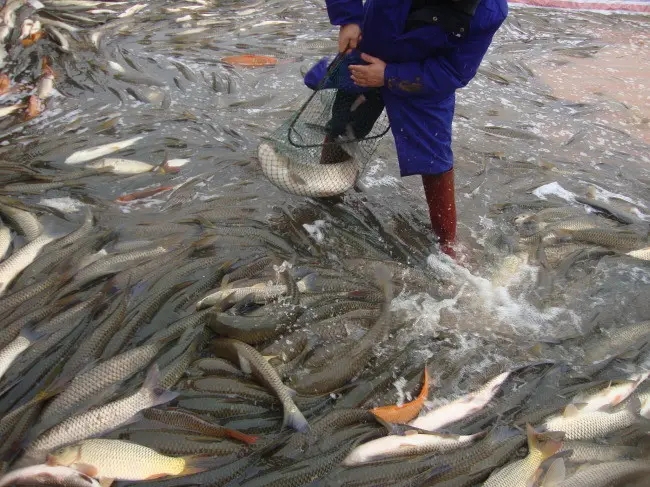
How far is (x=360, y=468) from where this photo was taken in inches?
104

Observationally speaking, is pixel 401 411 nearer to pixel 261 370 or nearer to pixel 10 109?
pixel 261 370

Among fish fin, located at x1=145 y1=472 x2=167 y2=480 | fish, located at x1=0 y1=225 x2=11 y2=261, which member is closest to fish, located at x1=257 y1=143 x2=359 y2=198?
fish, located at x1=0 y1=225 x2=11 y2=261

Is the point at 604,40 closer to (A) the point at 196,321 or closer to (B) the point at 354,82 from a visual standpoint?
(B) the point at 354,82

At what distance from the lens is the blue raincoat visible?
317 cm

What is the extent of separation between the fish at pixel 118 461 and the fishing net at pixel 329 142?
2.03m

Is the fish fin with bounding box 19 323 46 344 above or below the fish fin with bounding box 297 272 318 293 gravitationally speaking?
above

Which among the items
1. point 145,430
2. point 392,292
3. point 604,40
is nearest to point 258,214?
point 392,292

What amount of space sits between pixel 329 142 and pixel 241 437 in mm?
2213

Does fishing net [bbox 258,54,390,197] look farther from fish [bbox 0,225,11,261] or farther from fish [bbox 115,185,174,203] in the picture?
fish [bbox 0,225,11,261]

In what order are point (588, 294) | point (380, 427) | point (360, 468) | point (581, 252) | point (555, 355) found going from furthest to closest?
point (581, 252) → point (588, 294) → point (555, 355) → point (380, 427) → point (360, 468)

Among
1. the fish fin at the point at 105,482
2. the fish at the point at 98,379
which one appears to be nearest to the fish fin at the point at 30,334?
the fish at the point at 98,379

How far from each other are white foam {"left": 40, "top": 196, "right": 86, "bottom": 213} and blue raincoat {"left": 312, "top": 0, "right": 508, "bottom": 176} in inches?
97.0

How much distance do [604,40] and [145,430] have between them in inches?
404

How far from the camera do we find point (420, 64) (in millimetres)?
3336
